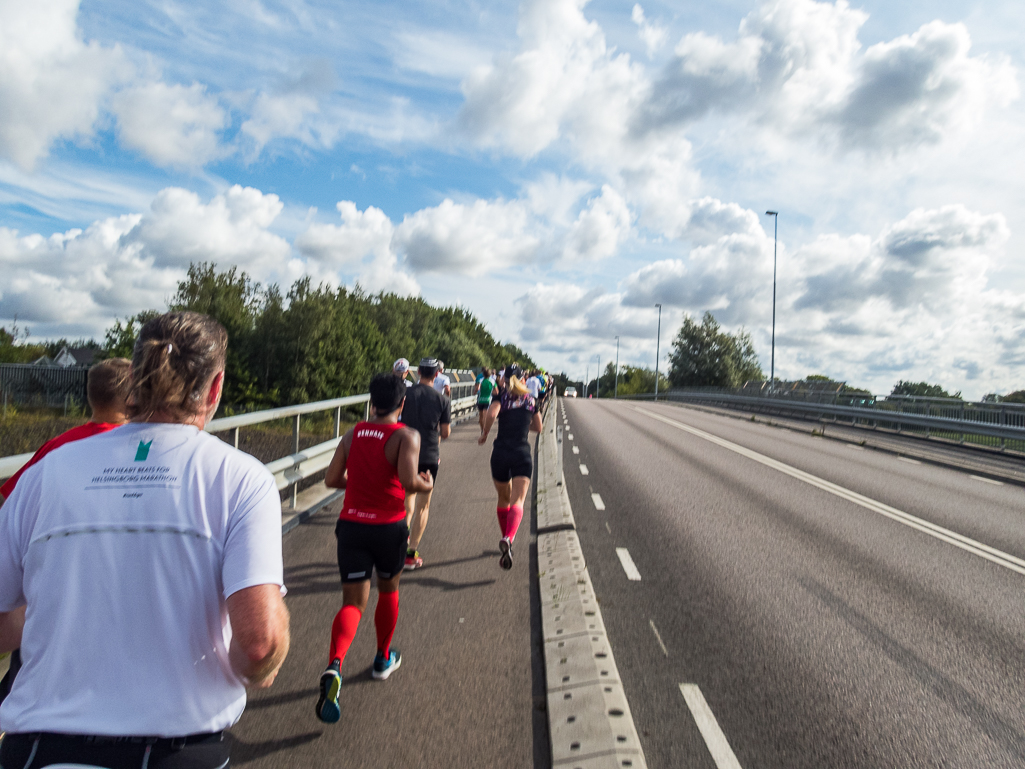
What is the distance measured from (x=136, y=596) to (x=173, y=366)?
1.83ft

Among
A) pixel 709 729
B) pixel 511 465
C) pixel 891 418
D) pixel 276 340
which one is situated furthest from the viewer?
pixel 276 340

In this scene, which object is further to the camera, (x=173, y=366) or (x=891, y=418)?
(x=891, y=418)

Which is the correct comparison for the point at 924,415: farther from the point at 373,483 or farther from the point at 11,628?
the point at 11,628

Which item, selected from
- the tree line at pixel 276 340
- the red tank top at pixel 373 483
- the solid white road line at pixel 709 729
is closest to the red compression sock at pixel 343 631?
the red tank top at pixel 373 483

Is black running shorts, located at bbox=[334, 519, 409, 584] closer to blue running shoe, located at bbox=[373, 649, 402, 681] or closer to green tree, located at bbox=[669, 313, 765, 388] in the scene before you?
blue running shoe, located at bbox=[373, 649, 402, 681]

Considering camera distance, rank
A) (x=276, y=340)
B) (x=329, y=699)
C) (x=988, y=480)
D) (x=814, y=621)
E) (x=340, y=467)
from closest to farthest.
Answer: (x=329, y=699), (x=340, y=467), (x=814, y=621), (x=988, y=480), (x=276, y=340)

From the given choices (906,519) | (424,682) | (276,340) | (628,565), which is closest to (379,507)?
(424,682)

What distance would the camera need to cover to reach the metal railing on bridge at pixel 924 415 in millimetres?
18719

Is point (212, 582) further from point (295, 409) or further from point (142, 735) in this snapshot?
point (295, 409)

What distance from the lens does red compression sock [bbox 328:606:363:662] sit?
3795mm

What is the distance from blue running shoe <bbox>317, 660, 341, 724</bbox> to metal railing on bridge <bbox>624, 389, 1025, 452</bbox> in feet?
65.2

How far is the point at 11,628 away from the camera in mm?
1727

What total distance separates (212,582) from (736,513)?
8844 mm

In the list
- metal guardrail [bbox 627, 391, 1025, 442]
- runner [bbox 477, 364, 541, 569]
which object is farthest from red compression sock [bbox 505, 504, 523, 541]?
metal guardrail [bbox 627, 391, 1025, 442]
